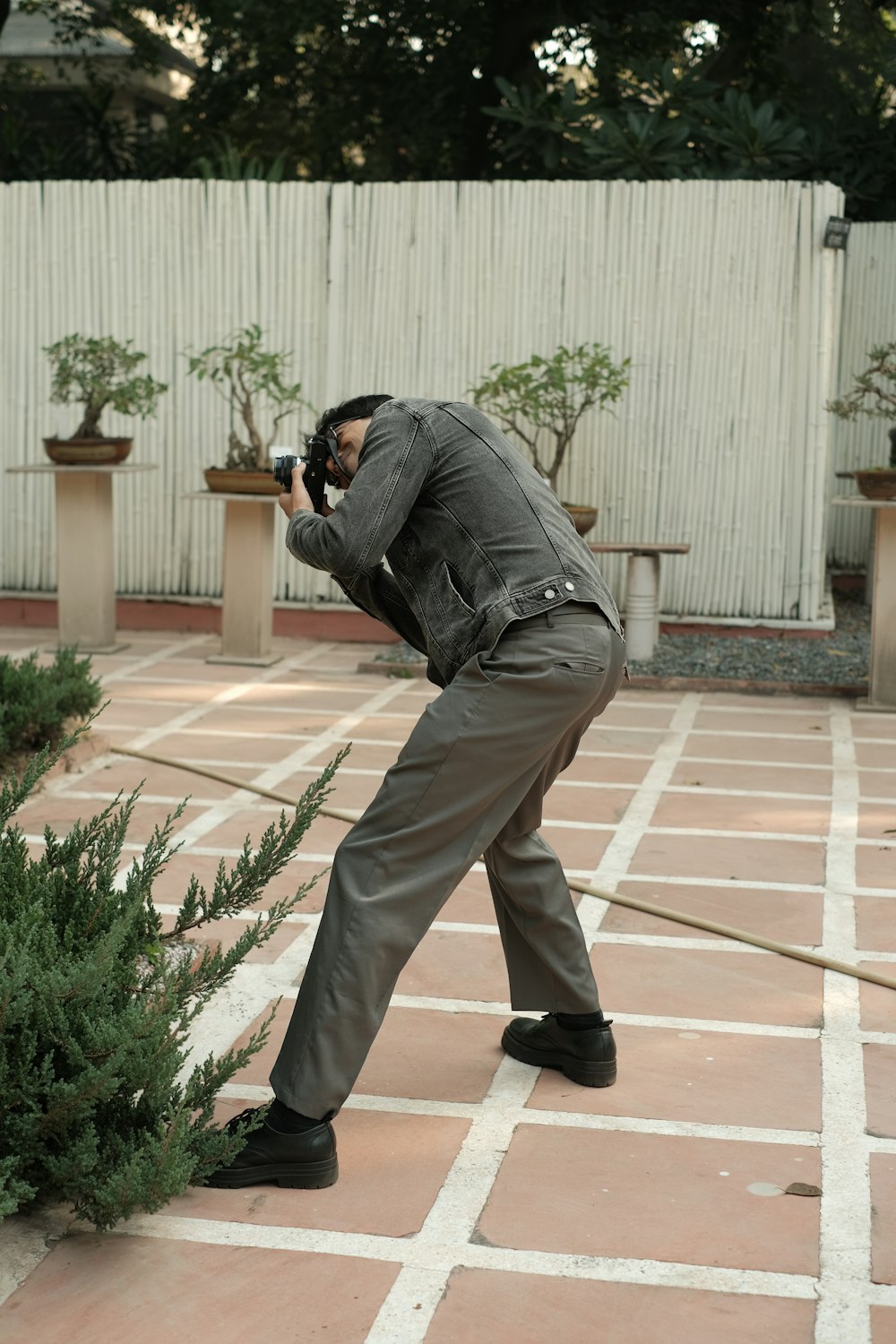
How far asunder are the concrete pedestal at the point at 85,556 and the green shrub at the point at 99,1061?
6.30 m

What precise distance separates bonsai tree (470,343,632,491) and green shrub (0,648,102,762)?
3.46 m

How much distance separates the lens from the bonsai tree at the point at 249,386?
880 cm

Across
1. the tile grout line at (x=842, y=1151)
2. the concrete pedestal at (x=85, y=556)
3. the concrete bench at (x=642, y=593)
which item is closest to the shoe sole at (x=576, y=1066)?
the tile grout line at (x=842, y=1151)

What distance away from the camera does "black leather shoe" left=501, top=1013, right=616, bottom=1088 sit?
3.50 metres

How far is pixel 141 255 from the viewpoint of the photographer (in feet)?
32.5

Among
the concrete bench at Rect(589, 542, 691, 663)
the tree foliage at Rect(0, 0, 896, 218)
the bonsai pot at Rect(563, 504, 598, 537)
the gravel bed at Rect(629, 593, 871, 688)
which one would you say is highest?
the tree foliage at Rect(0, 0, 896, 218)

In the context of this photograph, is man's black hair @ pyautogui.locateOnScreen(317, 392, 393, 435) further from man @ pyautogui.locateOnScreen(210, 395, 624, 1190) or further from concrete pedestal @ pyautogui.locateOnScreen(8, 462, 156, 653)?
concrete pedestal @ pyautogui.locateOnScreen(8, 462, 156, 653)

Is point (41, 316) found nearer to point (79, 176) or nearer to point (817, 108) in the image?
point (79, 176)

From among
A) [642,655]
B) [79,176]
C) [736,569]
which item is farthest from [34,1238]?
[79,176]

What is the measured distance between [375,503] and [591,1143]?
1413 millimetres

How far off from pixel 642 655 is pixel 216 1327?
21.9ft

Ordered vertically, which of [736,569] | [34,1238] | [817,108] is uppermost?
[817,108]

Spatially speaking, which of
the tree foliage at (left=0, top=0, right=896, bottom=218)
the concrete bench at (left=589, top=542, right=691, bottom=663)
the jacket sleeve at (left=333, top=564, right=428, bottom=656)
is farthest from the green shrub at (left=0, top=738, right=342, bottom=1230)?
the tree foliage at (left=0, top=0, right=896, bottom=218)

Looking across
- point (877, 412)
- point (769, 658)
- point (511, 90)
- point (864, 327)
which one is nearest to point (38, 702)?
point (769, 658)
